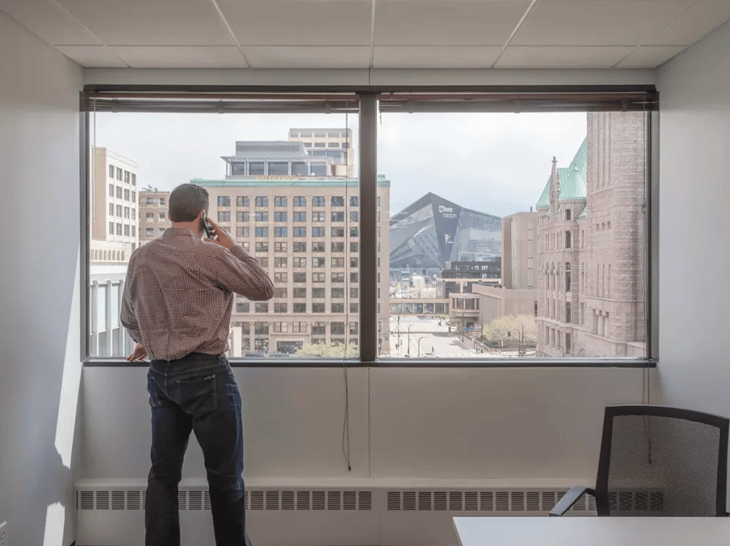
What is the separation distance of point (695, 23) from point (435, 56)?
1135 mm

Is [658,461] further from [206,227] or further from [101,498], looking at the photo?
[101,498]

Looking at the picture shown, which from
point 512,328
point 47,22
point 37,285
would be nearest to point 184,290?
point 37,285

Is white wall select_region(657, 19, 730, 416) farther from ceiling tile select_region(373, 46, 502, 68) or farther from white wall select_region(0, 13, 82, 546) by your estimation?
white wall select_region(0, 13, 82, 546)

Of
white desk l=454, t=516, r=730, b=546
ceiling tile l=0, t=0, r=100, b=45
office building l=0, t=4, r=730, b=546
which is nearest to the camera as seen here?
white desk l=454, t=516, r=730, b=546

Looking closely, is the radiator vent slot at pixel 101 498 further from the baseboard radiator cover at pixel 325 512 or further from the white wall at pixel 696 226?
the white wall at pixel 696 226

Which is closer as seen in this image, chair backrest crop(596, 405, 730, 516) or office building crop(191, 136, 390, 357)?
chair backrest crop(596, 405, 730, 516)

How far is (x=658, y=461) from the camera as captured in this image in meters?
1.82

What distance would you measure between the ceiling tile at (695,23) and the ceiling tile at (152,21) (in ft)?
6.42

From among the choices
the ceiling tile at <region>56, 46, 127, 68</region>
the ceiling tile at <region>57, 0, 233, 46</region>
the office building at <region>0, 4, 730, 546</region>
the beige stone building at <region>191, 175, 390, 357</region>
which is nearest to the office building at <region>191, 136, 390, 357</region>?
the beige stone building at <region>191, 175, 390, 357</region>

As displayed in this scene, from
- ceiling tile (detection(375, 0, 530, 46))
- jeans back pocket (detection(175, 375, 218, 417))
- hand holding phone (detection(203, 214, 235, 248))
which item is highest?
ceiling tile (detection(375, 0, 530, 46))

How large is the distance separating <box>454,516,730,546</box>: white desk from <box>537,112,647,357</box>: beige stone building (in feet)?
4.75

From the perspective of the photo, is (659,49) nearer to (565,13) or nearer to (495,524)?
(565,13)

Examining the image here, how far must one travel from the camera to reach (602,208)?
9.48ft

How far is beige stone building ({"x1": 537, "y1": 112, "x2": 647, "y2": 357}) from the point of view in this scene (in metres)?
2.88
